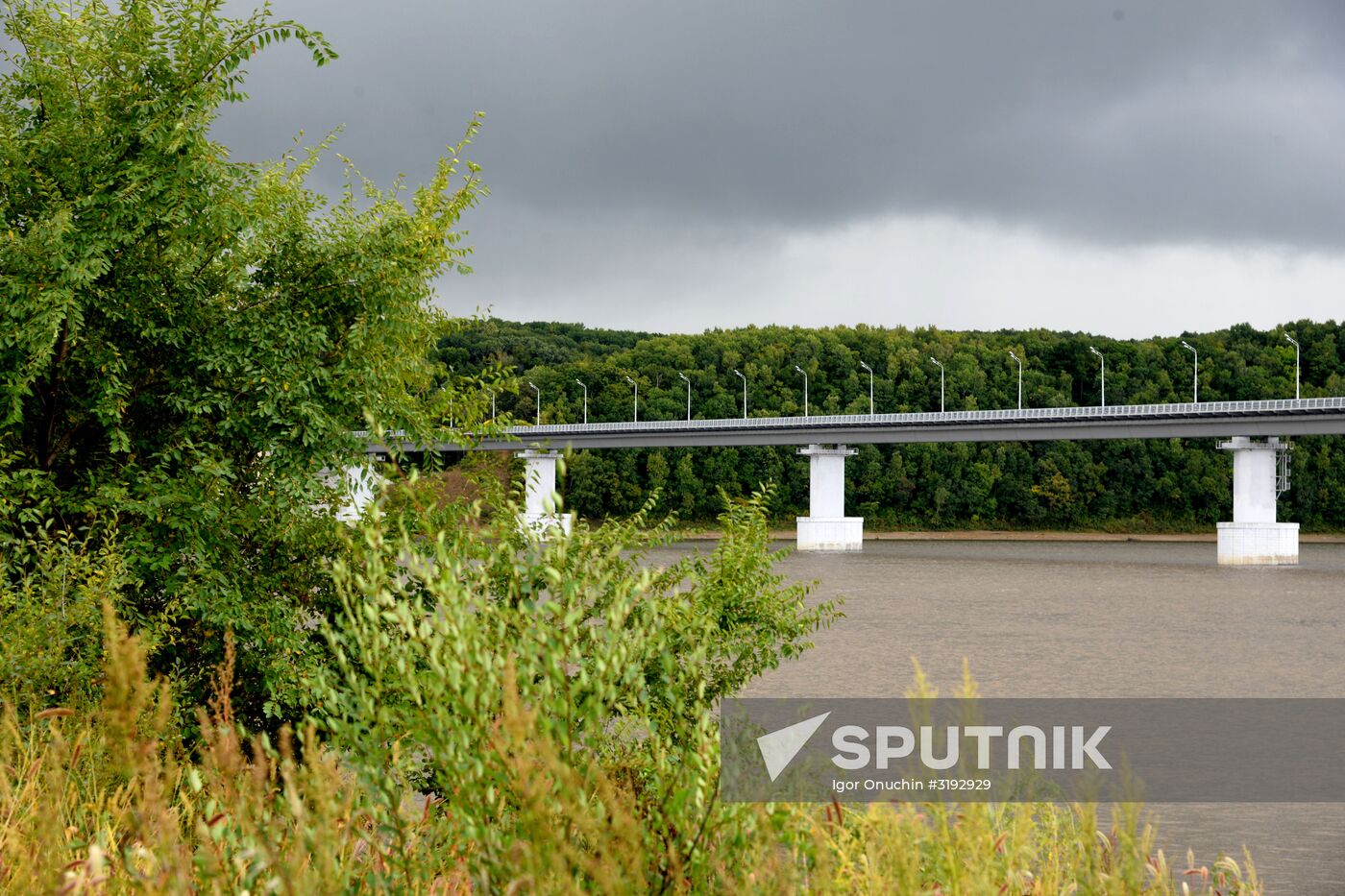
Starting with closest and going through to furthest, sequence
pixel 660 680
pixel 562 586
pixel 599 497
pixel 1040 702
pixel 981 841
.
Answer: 1. pixel 981 841
2. pixel 562 586
3. pixel 660 680
4. pixel 1040 702
5. pixel 599 497

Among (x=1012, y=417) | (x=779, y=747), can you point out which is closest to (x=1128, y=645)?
(x=779, y=747)

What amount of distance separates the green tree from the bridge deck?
5073 centimetres

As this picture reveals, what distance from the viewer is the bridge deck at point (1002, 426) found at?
77312 millimetres

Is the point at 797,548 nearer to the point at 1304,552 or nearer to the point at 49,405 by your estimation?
the point at 1304,552

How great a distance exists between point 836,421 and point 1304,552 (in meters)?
33.9

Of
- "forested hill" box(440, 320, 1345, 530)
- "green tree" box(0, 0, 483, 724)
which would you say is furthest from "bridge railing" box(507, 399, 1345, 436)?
"green tree" box(0, 0, 483, 724)

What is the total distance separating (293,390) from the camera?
11.5m

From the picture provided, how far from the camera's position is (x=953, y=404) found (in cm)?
12638

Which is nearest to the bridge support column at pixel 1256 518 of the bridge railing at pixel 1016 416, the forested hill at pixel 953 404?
the bridge railing at pixel 1016 416

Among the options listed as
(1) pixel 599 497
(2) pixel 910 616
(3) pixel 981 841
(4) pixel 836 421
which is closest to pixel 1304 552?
(4) pixel 836 421

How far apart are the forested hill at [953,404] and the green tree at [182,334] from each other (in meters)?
94.0

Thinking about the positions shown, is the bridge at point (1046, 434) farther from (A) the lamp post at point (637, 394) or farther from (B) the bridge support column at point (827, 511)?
(A) the lamp post at point (637, 394)

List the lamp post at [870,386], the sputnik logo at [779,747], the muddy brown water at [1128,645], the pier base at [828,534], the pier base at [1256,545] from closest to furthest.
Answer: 1. the sputnik logo at [779,747]
2. the muddy brown water at [1128,645]
3. the pier base at [1256,545]
4. the pier base at [828,534]
5. the lamp post at [870,386]

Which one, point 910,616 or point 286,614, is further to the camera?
point 910,616
